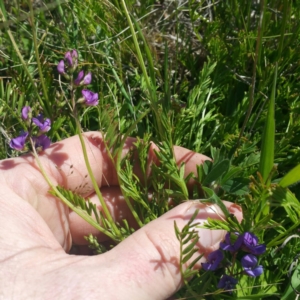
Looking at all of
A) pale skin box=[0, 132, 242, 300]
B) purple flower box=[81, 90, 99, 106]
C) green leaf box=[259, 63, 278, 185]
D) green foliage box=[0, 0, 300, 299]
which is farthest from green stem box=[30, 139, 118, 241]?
green leaf box=[259, 63, 278, 185]

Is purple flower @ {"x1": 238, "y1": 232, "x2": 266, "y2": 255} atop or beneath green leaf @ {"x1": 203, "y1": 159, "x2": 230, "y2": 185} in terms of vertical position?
beneath

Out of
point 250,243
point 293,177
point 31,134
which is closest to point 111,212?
point 31,134

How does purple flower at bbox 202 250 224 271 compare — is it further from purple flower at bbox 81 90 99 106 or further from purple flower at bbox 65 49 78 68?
purple flower at bbox 65 49 78 68

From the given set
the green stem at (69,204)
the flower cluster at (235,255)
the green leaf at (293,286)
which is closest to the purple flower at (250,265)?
the flower cluster at (235,255)

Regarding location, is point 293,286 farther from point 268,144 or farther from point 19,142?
point 19,142

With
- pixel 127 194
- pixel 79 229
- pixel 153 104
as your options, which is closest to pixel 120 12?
pixel 153 104

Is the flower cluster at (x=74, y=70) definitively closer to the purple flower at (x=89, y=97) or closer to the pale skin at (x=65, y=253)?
the purple flower at (x=89, y=97)
